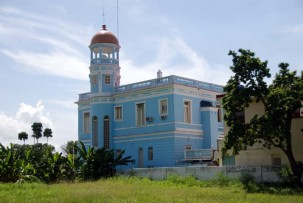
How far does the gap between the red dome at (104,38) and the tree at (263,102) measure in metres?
18.1

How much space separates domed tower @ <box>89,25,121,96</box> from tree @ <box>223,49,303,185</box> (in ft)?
57.8

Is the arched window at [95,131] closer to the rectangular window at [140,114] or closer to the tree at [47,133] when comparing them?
the rectangular window at [140,114]

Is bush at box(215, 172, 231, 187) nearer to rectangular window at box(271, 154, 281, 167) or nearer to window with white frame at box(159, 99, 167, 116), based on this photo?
rectangular window at box(271, 154, 281, 167)

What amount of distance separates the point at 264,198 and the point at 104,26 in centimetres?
2621

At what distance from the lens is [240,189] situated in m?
21.1

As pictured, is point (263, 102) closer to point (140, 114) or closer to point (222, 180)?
point (222, 180)

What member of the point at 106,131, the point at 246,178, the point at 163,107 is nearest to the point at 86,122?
the point at 106,131

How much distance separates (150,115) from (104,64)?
6.28 metres

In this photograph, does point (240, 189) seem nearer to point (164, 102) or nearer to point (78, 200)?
point (78, 200)

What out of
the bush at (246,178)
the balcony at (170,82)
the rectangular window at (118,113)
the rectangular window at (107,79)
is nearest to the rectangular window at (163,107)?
the balcony at (170,82)

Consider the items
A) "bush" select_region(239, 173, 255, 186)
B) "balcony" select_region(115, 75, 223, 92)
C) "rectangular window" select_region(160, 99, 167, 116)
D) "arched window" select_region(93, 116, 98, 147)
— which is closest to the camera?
"bush" select_region(239, 173, 255, 186)

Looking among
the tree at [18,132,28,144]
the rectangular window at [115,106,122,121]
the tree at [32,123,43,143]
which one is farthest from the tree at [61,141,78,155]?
the tree at [18,132,28,144]

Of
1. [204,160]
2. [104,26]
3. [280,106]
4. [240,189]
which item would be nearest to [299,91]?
[280,106]

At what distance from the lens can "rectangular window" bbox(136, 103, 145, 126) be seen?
1452 inches
